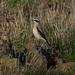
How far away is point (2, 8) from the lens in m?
10.6

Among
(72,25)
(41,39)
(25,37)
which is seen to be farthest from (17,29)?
(72,25)

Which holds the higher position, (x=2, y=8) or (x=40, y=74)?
(x=2, y=8)

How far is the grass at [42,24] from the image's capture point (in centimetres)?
868

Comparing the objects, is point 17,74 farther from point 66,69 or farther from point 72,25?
point 72,25

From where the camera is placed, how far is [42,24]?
10.6 m

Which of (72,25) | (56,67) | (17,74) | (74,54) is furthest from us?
(72,25)

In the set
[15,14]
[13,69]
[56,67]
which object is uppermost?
[15,14]

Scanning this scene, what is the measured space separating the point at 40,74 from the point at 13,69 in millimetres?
698

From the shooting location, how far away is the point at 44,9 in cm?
1308

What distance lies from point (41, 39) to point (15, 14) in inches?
79.8

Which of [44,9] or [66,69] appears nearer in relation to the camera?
[66,69]

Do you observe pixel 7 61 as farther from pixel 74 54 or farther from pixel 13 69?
pixel 74 54

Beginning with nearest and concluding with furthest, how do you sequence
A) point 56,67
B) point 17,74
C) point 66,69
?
point 17,74
point 66,69
point 56,67

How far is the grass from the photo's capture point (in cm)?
868
